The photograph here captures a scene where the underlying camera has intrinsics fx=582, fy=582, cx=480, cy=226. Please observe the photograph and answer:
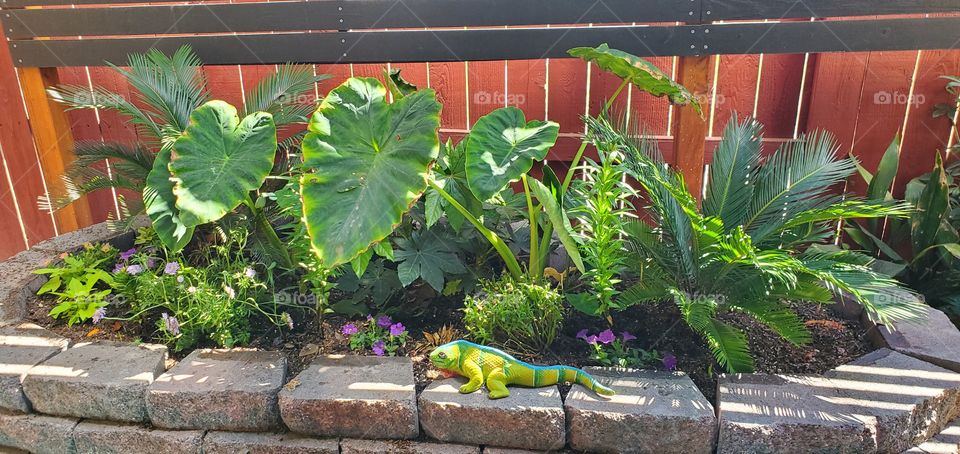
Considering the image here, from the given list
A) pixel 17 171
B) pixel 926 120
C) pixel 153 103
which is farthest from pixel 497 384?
pixel 17 171

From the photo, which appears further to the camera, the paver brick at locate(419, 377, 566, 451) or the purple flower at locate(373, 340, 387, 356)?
the purple flower at locate(373, 340, 387, 356)

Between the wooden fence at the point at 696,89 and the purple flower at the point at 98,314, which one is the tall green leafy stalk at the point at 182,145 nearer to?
the wooden fence at the point at 696,89

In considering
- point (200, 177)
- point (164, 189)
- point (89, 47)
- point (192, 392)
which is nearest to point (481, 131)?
point (200, 177)

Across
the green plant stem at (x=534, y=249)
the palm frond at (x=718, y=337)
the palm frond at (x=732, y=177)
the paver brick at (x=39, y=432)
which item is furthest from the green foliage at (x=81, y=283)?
the palm frond at (x=732, y=177)

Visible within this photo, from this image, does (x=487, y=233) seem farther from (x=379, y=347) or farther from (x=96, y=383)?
(x=96, y=383)

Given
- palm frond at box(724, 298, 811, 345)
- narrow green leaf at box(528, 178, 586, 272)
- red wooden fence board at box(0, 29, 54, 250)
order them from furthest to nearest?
red wooden fence board at box(0, 29, 54, 250), palm frond at box(724, 298, 811, 345), narrow green leaf at box(528, 178, 586, 272)

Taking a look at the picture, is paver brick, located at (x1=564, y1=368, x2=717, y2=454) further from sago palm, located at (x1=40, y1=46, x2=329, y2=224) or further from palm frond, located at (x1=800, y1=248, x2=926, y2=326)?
sago palm, located at (x1=40, y1=46, x2=329, y2=224)

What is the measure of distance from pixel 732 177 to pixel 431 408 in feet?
5.03

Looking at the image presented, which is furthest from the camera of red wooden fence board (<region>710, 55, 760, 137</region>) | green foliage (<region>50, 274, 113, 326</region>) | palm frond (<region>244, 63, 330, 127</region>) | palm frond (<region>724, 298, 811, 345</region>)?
red wooden fence board (<region>710, 55, 760, 137</region>)

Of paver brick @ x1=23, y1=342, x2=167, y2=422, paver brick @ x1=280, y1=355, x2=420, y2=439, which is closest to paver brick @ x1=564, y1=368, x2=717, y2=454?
paver brick @ x1=280, y1=355, x2=420, y2=439

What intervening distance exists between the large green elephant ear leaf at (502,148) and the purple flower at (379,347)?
30.9 inches

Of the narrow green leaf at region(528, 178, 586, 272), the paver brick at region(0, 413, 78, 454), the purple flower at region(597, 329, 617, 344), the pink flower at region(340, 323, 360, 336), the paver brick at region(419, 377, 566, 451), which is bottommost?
the paver brick at region(0, 413, 78, 454)

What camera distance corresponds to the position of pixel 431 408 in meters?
2.01

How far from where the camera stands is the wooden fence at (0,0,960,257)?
3.00 m
